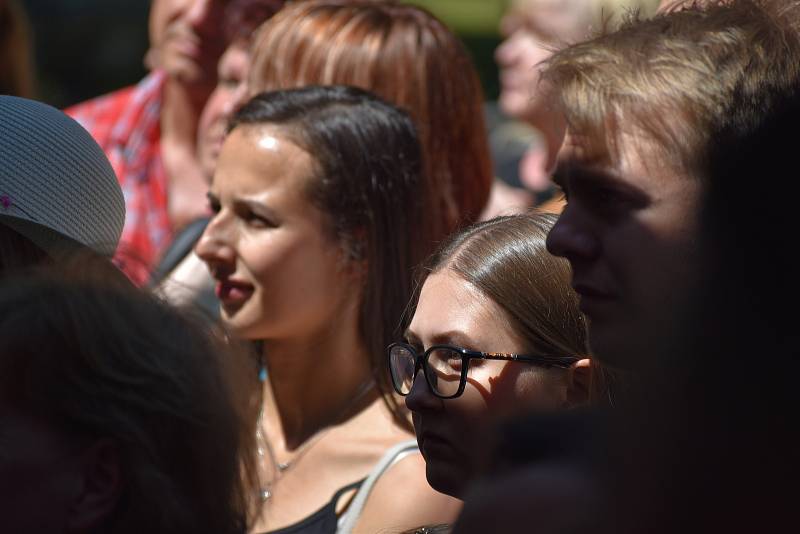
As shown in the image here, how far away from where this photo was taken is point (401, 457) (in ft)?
7.20

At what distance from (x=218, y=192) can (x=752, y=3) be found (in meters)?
1.33

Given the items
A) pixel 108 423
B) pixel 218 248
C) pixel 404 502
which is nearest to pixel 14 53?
pixel 218 248

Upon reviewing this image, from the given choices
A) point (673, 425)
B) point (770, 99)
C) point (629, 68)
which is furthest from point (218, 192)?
point (673, 425)

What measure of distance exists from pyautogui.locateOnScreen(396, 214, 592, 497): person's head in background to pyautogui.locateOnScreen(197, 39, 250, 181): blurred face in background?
5.38 ft

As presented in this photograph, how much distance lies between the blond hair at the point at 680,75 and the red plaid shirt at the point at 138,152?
247 cm

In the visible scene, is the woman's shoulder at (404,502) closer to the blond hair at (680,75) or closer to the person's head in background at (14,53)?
the blond hair at (680,75)

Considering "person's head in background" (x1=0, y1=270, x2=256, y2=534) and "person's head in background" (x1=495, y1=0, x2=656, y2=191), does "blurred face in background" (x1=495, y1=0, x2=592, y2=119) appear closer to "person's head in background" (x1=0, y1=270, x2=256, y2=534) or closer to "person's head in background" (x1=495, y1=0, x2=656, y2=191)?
"person's head in background" (x1=495, y1=0, x2=656, y2=191)

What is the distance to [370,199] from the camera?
2.45m

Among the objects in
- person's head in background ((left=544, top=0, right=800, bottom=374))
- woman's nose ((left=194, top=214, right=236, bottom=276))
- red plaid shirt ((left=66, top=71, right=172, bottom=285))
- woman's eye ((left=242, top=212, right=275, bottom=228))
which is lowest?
red plaid shirt ((left=66, top=71, right=172, bottom=285))

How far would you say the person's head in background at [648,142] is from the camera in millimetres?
1300

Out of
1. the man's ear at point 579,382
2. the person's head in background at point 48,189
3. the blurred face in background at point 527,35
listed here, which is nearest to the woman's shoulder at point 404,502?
the man's ear at point 579,382

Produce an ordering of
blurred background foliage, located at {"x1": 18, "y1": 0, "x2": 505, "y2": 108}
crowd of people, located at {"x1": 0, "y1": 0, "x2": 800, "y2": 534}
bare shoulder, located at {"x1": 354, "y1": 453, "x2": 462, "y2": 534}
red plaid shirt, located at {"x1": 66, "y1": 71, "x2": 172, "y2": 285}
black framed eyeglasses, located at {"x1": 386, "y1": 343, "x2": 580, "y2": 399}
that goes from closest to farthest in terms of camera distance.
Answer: crowd of people, located at {"x1": 0, "y1": 0, "x2": 800, "y2": 534} → black framed eyeglasses, located at {"x1": 386, "y1": 343, "x2": 580, "y2": 399} → bare shoulder, located at {"x1": 354, "y1": 453, "x2": 462, "y2": 534} → red plaid shirt, located at {"x1": 66, "y1": 71, "x2": 172, "y2": 285} → blurred background foliage, located at {"x1": 18, "y1": 0, "x2": 505, "y2": 108}

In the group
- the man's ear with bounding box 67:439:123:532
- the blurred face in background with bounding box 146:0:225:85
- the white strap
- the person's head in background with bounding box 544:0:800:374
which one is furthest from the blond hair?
the blurred face in background with bounding box 146:0:225:85

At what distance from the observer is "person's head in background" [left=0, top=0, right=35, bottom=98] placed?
3.61 meters
